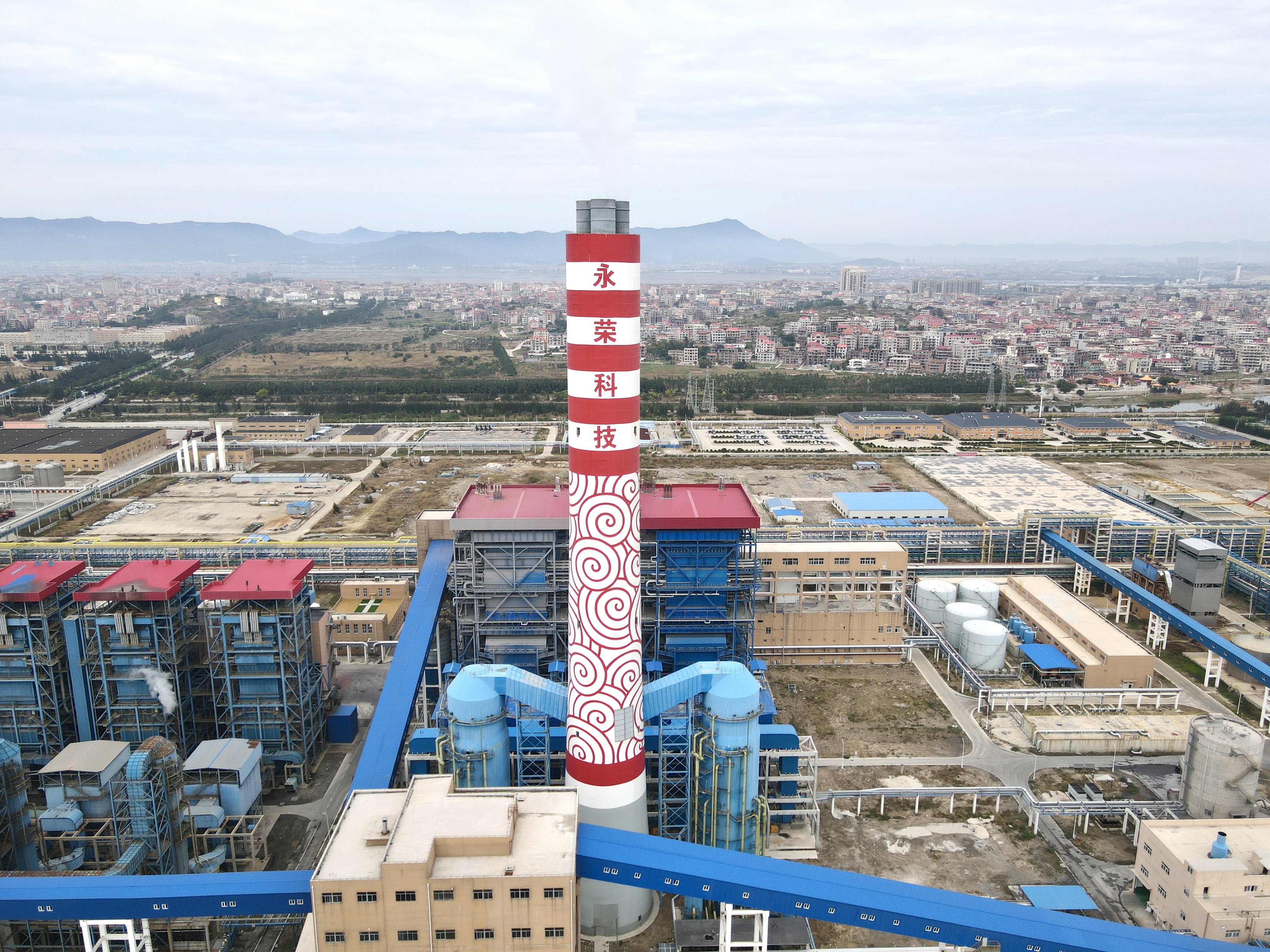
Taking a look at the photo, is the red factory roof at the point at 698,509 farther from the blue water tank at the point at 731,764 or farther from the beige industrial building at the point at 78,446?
the beige industrial building at the point at 78,446

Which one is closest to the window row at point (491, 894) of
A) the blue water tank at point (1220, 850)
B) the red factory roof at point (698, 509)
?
the red factory roof at point (698, 509)

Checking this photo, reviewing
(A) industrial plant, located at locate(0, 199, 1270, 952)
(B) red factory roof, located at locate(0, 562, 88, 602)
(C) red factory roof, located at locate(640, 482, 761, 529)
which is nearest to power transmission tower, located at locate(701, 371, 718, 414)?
(A) industrial plant, located at locate(0, 199, 1270, 952)

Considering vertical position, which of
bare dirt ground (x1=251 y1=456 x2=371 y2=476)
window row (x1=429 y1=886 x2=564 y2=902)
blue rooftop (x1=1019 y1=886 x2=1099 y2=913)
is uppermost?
window row (x1=429 y1=886 x2=564 y2=902)

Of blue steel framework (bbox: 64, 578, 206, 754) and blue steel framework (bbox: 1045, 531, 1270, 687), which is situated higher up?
blue steel framework (bbox: 64, 578, 206, 754)

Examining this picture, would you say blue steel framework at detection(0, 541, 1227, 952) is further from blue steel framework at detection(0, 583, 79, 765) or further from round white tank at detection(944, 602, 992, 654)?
round white tank at detection(944, 602, 992, 654)

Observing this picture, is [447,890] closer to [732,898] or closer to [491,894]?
[491,894]
